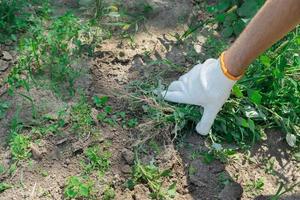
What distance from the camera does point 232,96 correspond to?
2.11 metres

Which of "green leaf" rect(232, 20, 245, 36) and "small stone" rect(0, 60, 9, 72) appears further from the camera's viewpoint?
"green leaf" rect(232, 20, 245, 36)

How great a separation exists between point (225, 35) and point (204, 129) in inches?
23.6

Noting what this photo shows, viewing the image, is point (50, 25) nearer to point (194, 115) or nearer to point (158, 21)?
point (158, 21)

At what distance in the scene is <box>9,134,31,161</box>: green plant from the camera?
1854mm

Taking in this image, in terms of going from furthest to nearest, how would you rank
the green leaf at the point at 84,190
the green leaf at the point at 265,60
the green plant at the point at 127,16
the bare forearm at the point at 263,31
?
the green plant at the point at 127,16 → the green leaf at the point at 265,60 → the green leaf at the point at 84,190 → the bare forearm at the point at 263,31

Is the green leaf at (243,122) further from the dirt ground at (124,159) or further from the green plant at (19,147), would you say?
the green plant at (19,147)

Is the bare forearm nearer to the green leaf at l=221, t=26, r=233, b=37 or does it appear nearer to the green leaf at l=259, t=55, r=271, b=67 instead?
the green leaf at l=259, t=55, r=271, b=67

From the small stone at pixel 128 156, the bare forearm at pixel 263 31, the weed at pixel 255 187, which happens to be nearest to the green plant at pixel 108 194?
the small stone at pixel 128 156

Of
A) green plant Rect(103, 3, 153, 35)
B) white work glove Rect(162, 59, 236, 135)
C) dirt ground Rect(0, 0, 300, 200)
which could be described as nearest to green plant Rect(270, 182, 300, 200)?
dirt ground Rect(0, 0, 300, 200)

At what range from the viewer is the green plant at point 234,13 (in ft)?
7.58

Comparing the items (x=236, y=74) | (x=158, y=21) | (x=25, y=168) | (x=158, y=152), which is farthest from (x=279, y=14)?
(x=25, y=168)

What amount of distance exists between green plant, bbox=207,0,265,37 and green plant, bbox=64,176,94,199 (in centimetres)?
102

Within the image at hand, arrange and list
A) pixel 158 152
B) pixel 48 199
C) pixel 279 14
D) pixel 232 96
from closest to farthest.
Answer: pixel 279 14 < pixel 48 199 < pixel 158 152 < pixel 232 96

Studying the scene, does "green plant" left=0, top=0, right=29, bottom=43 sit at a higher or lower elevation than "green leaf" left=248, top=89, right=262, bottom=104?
lower
